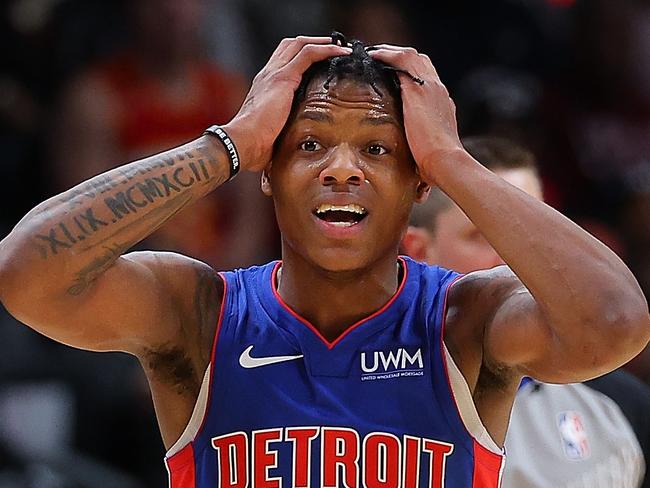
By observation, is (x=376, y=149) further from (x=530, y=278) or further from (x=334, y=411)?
(x=334, y=411)

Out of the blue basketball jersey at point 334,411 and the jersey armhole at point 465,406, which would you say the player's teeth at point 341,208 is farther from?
the jersey armhole at point 465,406

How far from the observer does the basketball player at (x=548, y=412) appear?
435 centimetres

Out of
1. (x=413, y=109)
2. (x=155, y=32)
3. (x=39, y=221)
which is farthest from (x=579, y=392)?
(x=155, y=32)

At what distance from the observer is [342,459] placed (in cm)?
346

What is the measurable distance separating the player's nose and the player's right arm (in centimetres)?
21

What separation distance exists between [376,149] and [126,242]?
686 mm

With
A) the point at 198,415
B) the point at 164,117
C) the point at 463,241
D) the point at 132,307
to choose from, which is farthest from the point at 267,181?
the point at 164,117

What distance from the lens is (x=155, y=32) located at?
274 inches

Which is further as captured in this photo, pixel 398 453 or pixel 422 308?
pixel 422 308

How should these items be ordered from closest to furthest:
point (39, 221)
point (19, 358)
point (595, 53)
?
point (39, 221) < point (19, 358) < point (595, 53)

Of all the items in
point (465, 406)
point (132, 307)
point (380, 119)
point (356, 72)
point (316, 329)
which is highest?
point (356, 72)

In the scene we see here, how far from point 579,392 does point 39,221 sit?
6.71ft

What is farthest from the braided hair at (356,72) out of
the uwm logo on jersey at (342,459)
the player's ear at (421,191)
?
the uwm logo on jersey at (342,459)

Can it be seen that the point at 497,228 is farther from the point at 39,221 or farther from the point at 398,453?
the point at 39,221
